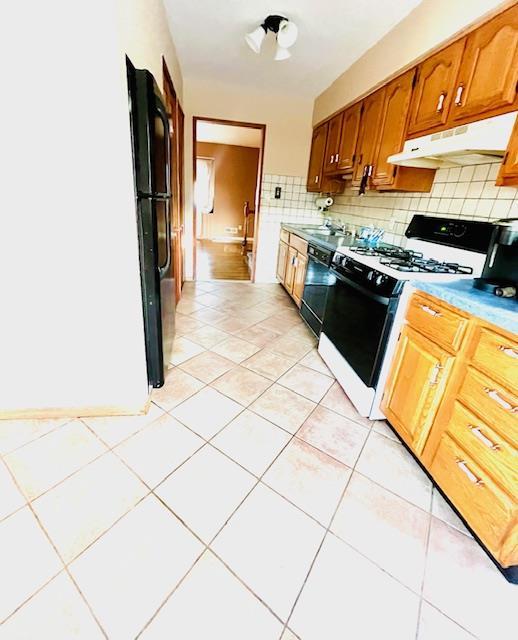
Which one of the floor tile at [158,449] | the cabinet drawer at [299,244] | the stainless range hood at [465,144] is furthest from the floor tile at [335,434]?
the cabinet drawer at [299,244]

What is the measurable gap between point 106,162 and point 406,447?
1.97 m

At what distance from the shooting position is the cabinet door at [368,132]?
2.38m

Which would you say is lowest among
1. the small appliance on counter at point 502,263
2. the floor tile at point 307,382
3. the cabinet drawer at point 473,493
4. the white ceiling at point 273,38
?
the floor tile at point 307,382

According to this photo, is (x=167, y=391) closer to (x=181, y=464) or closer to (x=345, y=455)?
(x=181, y=464)

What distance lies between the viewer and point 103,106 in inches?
45.0

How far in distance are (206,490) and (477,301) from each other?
133 cm

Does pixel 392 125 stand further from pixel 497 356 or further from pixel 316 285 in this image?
pixel 497 356

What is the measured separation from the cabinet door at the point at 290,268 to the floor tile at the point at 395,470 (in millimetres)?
2166

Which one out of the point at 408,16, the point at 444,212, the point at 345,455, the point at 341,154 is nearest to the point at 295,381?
the point at 345,455

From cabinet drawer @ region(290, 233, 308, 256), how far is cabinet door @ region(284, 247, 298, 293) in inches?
2.5

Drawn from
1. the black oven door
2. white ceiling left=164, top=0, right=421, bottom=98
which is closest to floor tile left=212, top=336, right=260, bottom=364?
the black oven door

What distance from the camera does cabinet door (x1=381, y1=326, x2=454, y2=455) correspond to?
1.32 m

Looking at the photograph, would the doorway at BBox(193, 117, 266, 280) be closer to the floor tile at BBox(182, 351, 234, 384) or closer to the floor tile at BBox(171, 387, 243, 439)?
the floor tile at BBox(182, 351, 234, 384)

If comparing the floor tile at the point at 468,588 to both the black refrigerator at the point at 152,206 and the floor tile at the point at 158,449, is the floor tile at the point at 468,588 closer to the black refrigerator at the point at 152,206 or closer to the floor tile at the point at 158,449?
the floor tile at the point at 158,449
